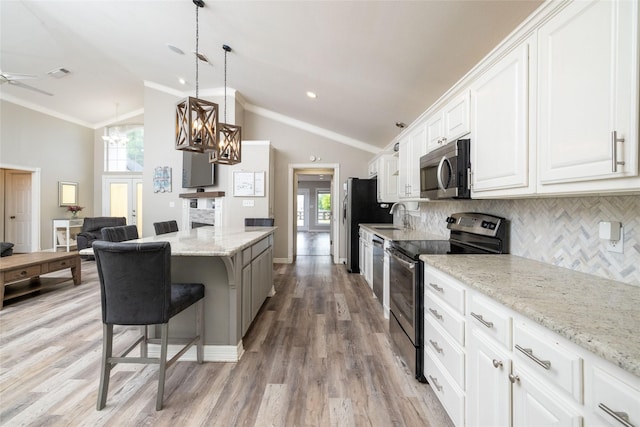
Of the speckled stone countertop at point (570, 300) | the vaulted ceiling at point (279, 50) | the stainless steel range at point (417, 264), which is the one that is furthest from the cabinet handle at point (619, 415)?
the vaulted ceiling at point (279, 50)

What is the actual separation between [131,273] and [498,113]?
2.26 m

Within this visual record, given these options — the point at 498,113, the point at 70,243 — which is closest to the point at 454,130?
the point at 498,113

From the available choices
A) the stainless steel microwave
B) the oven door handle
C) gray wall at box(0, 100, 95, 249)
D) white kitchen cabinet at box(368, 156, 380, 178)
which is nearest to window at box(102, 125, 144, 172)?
gray wall at box(0, 100, 95, 249)

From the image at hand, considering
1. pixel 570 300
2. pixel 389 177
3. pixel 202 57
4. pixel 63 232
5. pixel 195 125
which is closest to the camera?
pixel 570 300

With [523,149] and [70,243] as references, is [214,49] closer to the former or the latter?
[523,149]

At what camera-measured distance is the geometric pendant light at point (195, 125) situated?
8.14 ft

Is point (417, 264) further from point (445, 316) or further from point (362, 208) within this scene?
point (362, 208)

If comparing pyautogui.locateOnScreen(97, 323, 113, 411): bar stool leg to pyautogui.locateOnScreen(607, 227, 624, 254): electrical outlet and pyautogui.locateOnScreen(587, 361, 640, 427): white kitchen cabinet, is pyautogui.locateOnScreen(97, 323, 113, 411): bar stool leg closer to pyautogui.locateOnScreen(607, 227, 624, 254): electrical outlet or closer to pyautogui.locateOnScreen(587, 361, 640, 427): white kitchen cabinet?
pyautogui.locateOnScreen(587, 361, 640, 427): white kitchen cabinet

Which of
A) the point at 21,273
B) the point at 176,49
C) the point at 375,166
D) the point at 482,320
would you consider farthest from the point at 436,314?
the point at 176,49

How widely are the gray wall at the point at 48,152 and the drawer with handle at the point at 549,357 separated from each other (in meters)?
8.85

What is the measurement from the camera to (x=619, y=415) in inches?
25.0

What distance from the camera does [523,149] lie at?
1320 millimetres

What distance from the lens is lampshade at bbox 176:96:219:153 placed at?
2.48m

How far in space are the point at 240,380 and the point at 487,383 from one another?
1.55m
